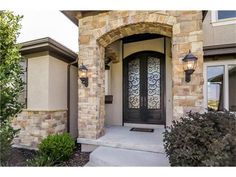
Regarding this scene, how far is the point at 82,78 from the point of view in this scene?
15.9 feet

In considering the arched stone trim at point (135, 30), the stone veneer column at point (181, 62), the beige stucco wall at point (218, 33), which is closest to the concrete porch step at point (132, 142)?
the stone veneer column at point (181, 62)

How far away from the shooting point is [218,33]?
6.33 metres

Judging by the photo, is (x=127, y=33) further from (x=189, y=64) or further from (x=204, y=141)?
(x=204, y=141)

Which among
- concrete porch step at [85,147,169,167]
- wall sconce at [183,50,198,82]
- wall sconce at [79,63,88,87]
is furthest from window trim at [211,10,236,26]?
concrete porch step at [85,147,169,167]

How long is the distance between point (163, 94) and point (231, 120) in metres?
3.33

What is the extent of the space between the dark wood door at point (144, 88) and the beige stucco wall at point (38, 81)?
2861 millimetres

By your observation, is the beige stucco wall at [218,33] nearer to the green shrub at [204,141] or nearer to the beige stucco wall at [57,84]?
the green shrub at [204,141]

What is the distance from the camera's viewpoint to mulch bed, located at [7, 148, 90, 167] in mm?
4208

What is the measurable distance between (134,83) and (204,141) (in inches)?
165

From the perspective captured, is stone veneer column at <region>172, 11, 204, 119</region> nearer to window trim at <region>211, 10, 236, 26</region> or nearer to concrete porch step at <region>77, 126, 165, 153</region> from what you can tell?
concrete porch step at <region>77, 126, 165, 153</region>

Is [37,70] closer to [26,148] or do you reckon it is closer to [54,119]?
[54,119]

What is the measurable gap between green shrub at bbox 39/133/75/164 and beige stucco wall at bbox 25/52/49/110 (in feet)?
3.60

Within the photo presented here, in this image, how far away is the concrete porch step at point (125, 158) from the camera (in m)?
3.70

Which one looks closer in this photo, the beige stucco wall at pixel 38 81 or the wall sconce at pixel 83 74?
the wall sconce at pixel 83 74
